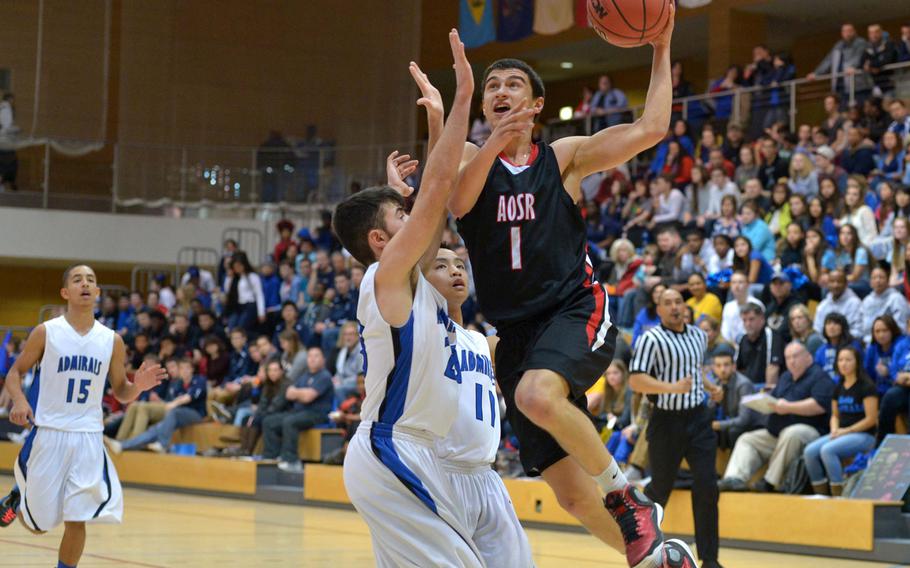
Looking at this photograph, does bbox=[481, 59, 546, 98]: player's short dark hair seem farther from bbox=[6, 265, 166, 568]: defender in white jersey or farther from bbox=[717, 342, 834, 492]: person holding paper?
bbox=[717, 342, 834, 492]: person holding paper

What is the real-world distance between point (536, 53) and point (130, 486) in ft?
37.5

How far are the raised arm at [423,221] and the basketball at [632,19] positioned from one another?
960 millimetres

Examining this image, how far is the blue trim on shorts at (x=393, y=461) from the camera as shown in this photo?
4129mm

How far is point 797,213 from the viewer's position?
1315 centimetres

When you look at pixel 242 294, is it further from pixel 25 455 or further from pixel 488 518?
pixel 488 518

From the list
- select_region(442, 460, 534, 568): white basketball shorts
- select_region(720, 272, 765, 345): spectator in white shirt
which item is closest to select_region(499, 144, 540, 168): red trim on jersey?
select_region(442, 460, 534, 568): white basketball shorts

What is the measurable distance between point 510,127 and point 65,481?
14.2 feet

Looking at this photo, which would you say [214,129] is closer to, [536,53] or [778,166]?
[536,53]

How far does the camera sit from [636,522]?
14.4ft

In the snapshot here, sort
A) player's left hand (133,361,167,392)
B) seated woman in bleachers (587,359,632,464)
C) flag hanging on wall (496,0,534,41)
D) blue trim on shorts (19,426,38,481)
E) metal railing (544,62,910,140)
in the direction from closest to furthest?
player's left hand (133,361,167,392)
blue trim on shorts (19,426,38,481)
seated woman in bleachers (587,359,632,464)
metal railing (544,62,910,140)
flag hanging on wall (496,0,534,41)

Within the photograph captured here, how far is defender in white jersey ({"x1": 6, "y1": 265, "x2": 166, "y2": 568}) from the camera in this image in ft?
24.3

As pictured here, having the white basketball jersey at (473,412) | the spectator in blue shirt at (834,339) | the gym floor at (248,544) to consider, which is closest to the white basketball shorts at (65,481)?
the gym floor at (248,544)

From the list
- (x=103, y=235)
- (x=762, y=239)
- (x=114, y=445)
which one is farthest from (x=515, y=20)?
(x=114, y=445)

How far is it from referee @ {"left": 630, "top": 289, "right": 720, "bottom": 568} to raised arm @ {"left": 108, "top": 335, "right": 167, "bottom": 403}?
3.03 m
